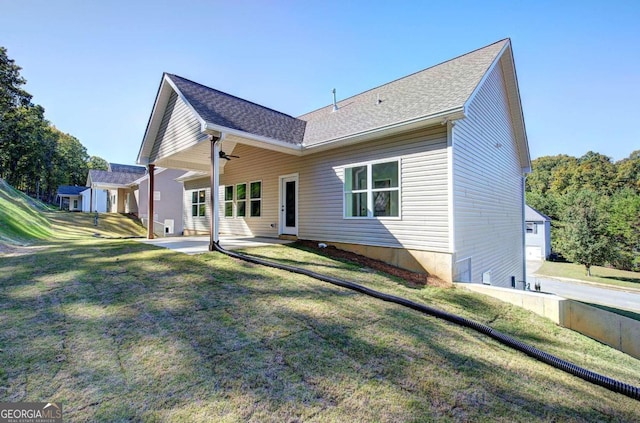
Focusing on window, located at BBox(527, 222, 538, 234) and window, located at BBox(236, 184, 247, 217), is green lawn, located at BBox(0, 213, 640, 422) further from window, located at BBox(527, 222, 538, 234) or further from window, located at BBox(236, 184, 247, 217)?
window, located at BBox(527, 222, 538, 234)

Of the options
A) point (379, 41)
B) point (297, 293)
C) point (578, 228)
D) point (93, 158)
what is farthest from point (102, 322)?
point (93, 158)

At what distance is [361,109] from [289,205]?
14.0 feet

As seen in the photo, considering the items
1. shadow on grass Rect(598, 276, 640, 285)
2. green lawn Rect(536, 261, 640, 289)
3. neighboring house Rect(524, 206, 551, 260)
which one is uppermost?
neighboring house Rect(524, 206, 551, 260)

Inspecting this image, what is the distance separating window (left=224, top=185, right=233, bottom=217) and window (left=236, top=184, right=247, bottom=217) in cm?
53

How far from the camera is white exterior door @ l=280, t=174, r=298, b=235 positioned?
10156 mm

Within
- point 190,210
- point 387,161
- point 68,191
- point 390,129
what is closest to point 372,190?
point 387,161

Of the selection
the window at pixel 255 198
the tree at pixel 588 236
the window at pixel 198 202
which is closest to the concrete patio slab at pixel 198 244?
the window at pixel 255 198

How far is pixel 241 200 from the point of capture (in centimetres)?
1234

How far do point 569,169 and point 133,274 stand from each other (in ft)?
191

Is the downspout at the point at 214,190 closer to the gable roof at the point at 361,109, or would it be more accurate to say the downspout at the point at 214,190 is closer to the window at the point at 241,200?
the gable roof at the point at 361,109

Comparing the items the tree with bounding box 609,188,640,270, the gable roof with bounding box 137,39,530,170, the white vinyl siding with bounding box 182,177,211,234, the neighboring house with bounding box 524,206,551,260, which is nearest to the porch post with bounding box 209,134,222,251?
the gable roof with bounding box 137,39,530,170

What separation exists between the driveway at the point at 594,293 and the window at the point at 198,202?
19.6 m

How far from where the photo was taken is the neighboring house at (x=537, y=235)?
3019 cm

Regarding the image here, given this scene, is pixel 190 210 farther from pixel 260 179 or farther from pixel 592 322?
pixel 592 322
